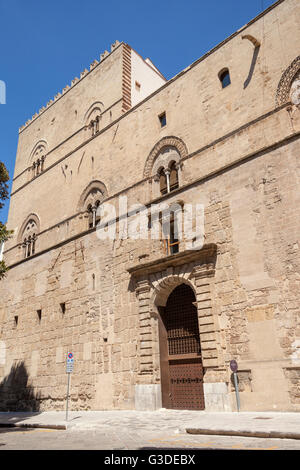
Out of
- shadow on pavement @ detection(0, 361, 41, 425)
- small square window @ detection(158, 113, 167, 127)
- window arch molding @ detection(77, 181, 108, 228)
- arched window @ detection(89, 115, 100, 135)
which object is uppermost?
arched window @ detection(89, 115, 100, 135)

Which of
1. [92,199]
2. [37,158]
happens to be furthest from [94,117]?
[37,158]

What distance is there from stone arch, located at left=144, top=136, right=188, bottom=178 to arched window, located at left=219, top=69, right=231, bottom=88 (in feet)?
7.95

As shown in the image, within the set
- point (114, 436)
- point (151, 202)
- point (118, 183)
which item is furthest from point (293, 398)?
point (118, 183)

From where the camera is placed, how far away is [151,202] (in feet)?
44.6

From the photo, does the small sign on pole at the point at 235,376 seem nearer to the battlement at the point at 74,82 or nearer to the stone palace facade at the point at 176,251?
the stone palace facade at the point at 176,251

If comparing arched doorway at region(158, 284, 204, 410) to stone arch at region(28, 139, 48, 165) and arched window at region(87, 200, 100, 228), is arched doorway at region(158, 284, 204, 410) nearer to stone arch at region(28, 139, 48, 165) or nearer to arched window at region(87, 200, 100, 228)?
arched window at region(87, 200, 100, 228)

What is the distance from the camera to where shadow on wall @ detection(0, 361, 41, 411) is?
15.7 metres

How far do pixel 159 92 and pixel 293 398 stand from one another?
11.9 m

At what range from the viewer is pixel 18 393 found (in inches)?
650

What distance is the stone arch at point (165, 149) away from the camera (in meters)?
13.3

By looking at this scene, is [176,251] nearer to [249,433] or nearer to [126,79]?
[249,433]

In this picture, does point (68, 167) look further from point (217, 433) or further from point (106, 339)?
point (217, 433)

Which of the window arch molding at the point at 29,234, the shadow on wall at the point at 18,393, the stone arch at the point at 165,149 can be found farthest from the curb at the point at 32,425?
the window arch molding at the point at 29,234

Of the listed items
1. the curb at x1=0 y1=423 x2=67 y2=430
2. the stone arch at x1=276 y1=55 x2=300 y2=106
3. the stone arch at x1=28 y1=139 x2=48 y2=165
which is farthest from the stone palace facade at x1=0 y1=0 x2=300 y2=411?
the stone arch at x1=28 y1=139 x2=48 y2=165
